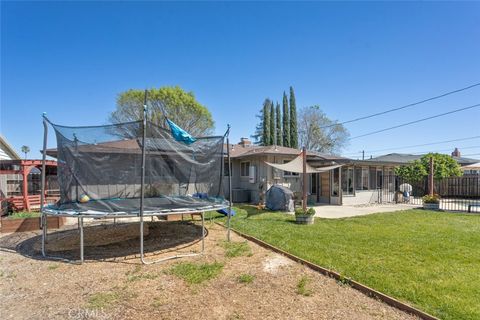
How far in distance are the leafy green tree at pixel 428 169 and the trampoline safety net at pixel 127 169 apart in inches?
720

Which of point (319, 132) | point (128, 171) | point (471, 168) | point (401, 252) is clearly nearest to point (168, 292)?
point (128, 171)

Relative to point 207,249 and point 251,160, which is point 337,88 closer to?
point 251,160

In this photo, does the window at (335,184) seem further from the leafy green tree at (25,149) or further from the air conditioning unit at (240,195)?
the leafy green tree at (25,149)

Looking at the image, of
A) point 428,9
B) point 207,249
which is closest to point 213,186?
point 207,249

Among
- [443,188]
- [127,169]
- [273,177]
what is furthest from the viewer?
[443,188]

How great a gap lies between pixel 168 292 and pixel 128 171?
123 inches

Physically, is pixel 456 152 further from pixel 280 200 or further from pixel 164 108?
pixel 164 108

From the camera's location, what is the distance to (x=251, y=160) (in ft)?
48.6

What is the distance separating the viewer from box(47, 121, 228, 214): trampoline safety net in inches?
213

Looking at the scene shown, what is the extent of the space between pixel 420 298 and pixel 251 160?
461 inches

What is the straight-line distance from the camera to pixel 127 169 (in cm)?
590

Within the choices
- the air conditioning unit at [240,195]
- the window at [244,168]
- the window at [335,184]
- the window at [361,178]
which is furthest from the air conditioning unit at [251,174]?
the window at [361,178]

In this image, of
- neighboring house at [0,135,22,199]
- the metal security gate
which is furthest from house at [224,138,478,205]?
neighboring house at [0,135,22,199]

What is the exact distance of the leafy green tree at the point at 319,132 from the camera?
114 feet
